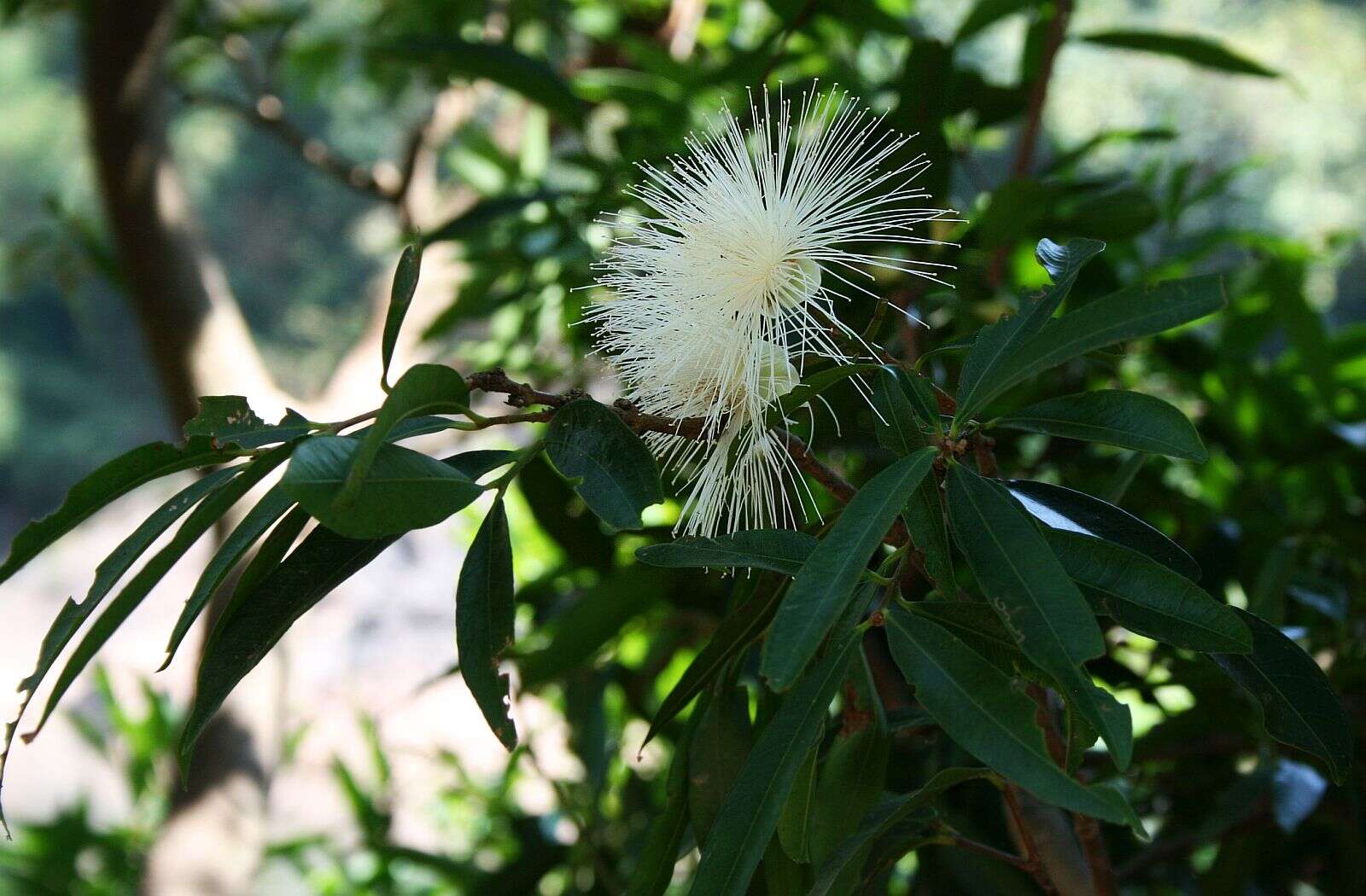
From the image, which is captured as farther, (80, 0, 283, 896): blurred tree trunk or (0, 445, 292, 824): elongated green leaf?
(80, 0, 283, 896): blurred tree trunk

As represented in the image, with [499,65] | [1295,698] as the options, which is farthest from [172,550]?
[499,65]

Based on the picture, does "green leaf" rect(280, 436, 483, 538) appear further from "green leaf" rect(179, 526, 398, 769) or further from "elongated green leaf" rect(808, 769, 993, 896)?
"elongated green leaf" rect(808, 769, 993, 896)

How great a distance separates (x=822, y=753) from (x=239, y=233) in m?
7.54

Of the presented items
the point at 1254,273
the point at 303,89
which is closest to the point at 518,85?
the point at 1254,273

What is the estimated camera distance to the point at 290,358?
6.68 metres

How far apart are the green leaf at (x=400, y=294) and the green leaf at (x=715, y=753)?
0.15 metres

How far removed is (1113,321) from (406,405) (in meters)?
0.14

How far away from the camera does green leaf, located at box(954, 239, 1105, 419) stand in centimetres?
26

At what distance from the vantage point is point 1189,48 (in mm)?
650

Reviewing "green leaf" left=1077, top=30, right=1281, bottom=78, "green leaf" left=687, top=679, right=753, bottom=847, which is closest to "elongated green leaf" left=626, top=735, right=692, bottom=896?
"green leaf" left=687, top=679, right=753, bottom=847

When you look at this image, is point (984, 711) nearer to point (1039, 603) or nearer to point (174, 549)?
point (1039, 603)

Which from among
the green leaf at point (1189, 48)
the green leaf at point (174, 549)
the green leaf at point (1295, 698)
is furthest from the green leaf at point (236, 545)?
the green leaf at point (1189, 48)

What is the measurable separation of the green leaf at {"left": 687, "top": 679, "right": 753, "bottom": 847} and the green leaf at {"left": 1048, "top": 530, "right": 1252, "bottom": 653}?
0.13m

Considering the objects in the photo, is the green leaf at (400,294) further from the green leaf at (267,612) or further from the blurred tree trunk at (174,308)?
the blurred tree trunk at (174,308)
